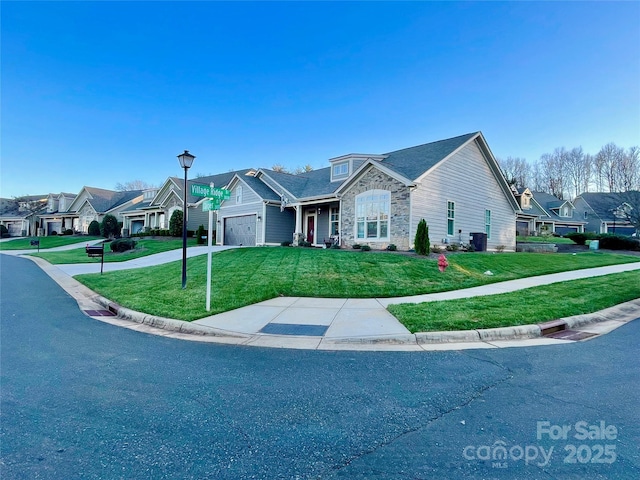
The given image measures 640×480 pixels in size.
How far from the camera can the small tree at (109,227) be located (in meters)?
37.0

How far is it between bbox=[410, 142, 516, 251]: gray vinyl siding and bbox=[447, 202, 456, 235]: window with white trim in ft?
0.68

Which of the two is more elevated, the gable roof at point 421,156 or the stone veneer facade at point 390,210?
the gable roof at point 421,156

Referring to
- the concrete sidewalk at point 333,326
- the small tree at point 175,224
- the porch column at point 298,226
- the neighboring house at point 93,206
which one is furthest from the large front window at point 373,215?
the neighboring house at point 93,206

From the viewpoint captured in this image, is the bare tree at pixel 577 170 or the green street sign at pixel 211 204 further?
the bare tree at pixel 577 170

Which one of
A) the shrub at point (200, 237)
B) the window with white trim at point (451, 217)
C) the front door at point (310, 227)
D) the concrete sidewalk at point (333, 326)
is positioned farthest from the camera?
the shrub at point (200, 237)

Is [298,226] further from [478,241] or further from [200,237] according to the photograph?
[478,241]

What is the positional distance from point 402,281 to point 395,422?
7.74 m

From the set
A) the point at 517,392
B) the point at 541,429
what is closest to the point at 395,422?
the point at 541,429

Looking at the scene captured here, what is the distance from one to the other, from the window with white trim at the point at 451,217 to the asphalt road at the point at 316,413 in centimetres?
1314

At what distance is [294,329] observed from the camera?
21.1 feet

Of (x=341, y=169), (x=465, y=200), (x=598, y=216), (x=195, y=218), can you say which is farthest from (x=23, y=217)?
(x=598, y=216)

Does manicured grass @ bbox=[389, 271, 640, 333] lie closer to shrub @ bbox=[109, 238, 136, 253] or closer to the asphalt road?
the asphalt road

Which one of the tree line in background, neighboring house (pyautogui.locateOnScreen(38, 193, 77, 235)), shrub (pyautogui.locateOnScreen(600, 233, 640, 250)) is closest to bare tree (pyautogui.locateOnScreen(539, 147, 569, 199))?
the tree line in background

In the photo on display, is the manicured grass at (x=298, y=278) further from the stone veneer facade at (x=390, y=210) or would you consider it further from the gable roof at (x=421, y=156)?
the gable roof at (x=421, y=156)
